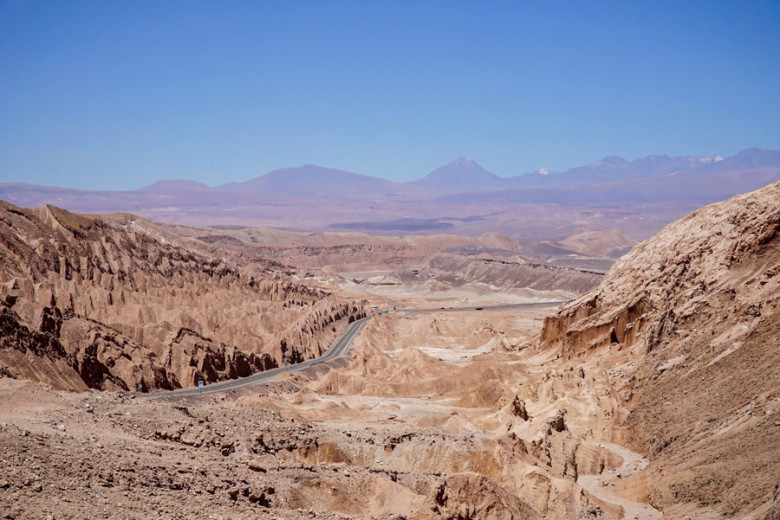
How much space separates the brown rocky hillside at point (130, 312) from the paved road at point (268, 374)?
143cm

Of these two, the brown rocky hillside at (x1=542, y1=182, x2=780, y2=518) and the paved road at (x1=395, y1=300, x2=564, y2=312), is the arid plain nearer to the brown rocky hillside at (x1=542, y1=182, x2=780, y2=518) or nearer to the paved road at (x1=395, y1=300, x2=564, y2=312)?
the brown rocky hillside at (x1=542, y1=182, x2=780, y2=518)

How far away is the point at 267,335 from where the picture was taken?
309ft

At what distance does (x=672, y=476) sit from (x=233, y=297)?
80.2 m

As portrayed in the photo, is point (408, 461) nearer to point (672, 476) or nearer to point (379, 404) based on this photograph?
point (672, 476)

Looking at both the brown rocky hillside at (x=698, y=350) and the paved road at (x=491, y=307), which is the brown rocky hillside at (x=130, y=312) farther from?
the brown rocky hillside at (x=698, y=350)

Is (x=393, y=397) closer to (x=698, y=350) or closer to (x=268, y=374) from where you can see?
(x=268, y=374)

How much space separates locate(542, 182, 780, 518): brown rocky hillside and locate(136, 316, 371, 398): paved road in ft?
84.6

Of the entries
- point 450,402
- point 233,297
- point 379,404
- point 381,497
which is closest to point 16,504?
point 381,497

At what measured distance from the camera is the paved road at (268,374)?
60569 mm

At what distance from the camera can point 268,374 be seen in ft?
243

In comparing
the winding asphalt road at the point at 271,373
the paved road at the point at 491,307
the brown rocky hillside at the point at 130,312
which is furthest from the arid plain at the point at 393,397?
the paved road at the point at 491,307

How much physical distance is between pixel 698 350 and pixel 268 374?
40393mm

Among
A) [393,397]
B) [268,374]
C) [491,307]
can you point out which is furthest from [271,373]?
[491,307]

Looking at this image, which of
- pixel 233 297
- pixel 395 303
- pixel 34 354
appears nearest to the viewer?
pixel 34 354
